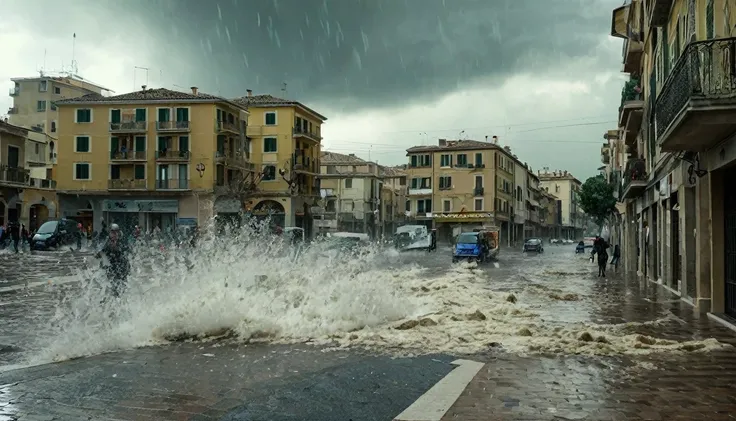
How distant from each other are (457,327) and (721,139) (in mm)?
6543

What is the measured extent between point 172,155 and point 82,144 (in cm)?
871

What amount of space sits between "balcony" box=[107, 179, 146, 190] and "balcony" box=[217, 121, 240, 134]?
8481mm

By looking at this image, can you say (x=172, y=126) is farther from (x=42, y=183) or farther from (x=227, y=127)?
(x=42, y=183)

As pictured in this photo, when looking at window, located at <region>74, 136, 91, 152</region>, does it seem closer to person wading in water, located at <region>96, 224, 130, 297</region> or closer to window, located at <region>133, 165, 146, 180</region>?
window, located at <region>133, 165, 146, 180</region>

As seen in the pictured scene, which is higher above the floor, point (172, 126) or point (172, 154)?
point (172, 126)

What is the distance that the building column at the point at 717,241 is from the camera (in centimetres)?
1377

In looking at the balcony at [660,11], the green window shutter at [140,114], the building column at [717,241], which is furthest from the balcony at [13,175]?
the building column at [717,241]

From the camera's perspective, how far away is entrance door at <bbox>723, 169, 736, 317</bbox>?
43.1ft

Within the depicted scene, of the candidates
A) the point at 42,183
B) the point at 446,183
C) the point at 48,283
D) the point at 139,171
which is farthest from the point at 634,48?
the point at 446,183

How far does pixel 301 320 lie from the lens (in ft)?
35.7

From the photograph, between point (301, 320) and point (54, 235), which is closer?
point (301, 320)

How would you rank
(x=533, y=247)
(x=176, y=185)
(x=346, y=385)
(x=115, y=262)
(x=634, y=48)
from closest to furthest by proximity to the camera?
(x=346, y=385), (x=115, y=262), (x=634, y=48), (x=176, y=185), (x=533, y=247)

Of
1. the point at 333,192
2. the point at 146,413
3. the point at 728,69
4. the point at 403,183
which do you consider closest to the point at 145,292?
the point at 146,413

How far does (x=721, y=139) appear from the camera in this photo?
505 inches
